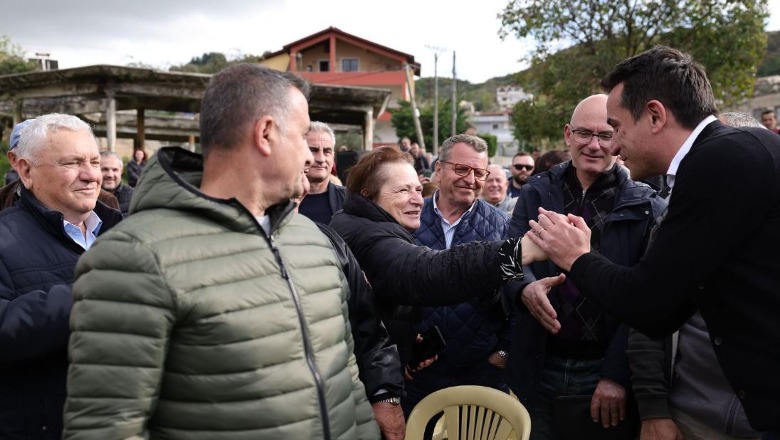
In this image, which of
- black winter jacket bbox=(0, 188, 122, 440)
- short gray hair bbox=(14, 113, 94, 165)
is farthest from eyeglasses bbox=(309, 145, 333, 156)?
black winter jacket bbox=(0, 188, 122, 440)

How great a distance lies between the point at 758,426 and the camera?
196 cm

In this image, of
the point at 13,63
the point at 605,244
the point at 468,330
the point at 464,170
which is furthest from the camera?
the point at 13,63

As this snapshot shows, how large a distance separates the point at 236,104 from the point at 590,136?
2.07 m

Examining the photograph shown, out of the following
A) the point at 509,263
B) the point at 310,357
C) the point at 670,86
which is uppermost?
the point at 670,86

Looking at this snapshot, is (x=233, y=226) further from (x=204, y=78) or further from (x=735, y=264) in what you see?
(x=204, y=78)

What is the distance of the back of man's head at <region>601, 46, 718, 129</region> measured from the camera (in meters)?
2.21

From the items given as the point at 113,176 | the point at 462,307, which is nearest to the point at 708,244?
the point at 462,307

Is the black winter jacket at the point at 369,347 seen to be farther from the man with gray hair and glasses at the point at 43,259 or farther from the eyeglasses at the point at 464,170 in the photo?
the eyeglasses at the point at 464,170

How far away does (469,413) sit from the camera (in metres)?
3.05

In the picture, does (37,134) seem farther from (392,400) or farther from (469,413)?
(469,413)

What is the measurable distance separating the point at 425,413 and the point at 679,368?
1.13m

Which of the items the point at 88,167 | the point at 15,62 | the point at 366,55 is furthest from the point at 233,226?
the point at 366,55

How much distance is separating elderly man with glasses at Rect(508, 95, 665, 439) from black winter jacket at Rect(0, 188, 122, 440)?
6.27 ft

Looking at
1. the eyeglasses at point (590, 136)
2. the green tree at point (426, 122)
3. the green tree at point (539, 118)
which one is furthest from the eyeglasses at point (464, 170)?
the green tree at point (426, 122)
